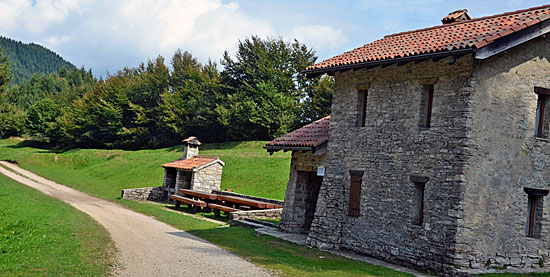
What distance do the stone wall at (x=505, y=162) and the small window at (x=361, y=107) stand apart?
388cm

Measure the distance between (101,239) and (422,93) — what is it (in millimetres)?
10331

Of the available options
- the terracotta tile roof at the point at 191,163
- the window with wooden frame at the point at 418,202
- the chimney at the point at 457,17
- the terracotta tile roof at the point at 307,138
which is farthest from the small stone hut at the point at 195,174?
the window with wooden frame at the point at 418,202

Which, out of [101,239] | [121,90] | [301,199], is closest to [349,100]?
[301,199]

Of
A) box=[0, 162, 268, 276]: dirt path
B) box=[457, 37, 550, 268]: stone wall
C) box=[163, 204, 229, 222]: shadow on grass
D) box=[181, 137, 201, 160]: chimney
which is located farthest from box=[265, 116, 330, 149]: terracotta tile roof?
box=[181, 137, 201, 160]: chimney

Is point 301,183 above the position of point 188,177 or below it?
above

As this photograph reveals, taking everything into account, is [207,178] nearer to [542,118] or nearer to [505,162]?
[505,162]

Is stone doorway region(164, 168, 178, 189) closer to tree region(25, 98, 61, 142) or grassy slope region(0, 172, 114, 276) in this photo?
grassy slope region(0, 172, 114, 276)

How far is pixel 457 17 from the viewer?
16250 millimetres

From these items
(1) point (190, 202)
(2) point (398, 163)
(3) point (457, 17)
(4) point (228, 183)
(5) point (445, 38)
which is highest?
(3) point (457, 17)

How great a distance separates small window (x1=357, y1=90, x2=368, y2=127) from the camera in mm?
15203

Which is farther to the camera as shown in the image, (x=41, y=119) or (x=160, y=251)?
(x=41, y=119)

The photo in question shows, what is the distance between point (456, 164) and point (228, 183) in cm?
2185

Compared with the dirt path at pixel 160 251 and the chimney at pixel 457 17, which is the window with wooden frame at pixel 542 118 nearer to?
the chimney at pixel 457 17

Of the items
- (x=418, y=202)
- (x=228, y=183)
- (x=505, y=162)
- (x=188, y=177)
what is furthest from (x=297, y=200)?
(x=228, y=183)
